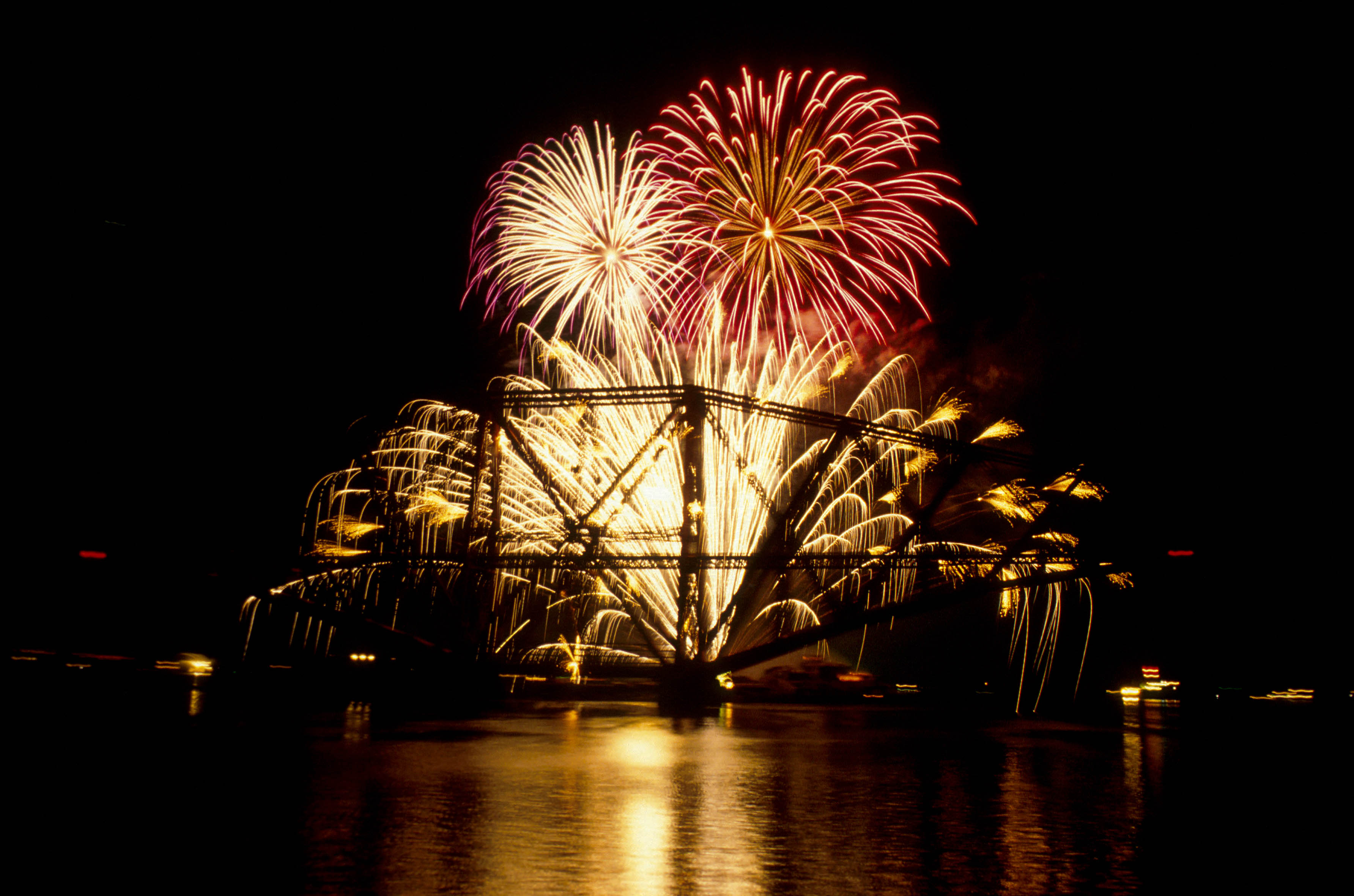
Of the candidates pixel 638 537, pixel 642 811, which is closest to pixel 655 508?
pixel 638 537

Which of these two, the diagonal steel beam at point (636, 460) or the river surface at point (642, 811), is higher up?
the diagonal steel beam at point (636, 460)

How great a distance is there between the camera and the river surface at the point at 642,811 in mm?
6996

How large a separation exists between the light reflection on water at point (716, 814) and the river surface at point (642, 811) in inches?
1.4

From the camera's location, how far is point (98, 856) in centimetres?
729

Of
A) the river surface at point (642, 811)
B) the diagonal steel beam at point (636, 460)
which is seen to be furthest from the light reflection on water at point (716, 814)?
the diagonal steel beam at point (636, 460)

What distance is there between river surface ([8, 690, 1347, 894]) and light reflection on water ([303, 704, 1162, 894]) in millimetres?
35

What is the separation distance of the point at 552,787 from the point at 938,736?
963 cm

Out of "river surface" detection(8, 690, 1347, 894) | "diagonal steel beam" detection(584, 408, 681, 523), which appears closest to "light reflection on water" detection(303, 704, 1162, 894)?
"river surface" detection(8, 690, 1347, 894)

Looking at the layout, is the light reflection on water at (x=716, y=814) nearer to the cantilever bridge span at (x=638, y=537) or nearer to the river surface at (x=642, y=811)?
the river surface at (x=642, y=811)

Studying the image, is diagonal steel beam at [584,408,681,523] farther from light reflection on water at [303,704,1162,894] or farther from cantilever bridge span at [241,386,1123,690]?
light reflection on water at [303,704,1162,894]

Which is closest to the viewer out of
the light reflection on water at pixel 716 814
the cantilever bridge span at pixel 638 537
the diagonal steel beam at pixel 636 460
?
the light reflection on water at pixel 716 814

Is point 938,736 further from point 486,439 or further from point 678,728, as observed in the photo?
point 486,439

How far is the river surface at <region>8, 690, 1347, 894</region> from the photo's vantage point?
23.0 feet

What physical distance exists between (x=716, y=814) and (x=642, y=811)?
628mm
